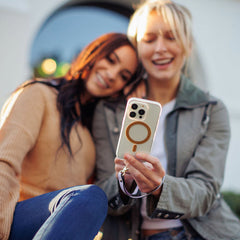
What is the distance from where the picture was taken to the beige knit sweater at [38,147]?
1304 millimetres

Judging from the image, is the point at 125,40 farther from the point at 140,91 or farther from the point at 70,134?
the point at 70,134

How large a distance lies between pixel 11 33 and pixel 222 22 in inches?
135

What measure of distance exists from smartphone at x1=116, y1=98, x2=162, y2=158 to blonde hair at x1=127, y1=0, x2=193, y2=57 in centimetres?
71

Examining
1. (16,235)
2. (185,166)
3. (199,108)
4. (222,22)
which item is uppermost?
(222,22)

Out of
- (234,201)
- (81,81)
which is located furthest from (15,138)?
(234,201)

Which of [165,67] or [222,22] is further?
[222,22]

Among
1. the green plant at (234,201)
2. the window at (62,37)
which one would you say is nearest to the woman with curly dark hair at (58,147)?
the green plant at (234,201)

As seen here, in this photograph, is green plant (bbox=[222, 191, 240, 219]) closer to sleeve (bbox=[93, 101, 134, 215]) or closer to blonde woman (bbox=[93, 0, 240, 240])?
blonde woman (bbox=[93, 0, 240, 240])

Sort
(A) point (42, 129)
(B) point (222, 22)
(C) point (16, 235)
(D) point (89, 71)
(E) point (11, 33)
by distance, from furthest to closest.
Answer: (B) point (222, 22), (E) point (11, 33), (D) point (89, 71), (A) point (42, 129), (C) point (16, 235)

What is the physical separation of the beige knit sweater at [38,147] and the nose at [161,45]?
0.58 m

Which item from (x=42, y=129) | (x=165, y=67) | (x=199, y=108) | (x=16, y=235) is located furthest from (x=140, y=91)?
(x=16, y=235)

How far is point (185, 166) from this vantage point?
1.54 meters

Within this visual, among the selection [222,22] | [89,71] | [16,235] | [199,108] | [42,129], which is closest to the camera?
[16,235]

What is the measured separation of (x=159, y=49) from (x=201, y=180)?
2.25 ft
